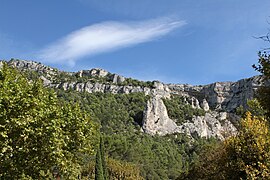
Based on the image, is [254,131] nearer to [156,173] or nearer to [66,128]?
[66,128]

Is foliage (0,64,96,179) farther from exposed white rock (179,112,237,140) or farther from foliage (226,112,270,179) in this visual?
exposed white rock (179,112,237,140)

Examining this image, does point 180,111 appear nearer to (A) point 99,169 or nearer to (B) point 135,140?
(B) point 135,140

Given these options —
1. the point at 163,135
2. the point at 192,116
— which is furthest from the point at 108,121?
the point at 192,116

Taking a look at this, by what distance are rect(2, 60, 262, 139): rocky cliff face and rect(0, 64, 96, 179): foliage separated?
86.9 metres

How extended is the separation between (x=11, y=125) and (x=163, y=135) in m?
104

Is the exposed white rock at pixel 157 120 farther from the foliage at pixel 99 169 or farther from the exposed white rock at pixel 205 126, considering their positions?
the foliage at pixel 99 169

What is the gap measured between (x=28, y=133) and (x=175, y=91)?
160230 millimetres

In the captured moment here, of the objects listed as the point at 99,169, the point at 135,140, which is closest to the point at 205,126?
the point at 135,140

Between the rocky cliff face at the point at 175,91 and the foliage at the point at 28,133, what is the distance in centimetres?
8692

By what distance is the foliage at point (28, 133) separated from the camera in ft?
43.8

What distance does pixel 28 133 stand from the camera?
13.9 metres

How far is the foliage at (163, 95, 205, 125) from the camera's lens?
128m

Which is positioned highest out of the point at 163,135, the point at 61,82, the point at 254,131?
the point at 61,82

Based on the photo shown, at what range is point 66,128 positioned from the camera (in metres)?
16.8
